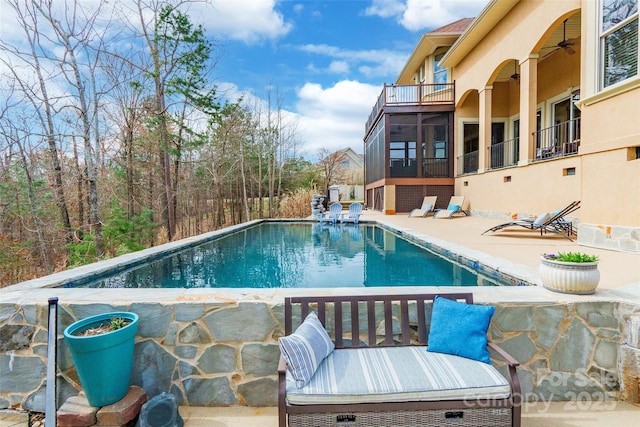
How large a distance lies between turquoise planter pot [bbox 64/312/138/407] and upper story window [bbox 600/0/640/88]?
687cm

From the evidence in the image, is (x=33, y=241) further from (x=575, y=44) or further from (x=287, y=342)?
(x=575, y=44)

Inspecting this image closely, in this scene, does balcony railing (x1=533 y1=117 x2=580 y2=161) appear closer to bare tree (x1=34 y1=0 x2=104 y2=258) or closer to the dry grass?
the dry grass

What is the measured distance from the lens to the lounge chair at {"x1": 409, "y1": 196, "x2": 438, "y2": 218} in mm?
12820

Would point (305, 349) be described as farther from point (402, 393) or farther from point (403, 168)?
point (403, 168)

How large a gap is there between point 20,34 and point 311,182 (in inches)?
632

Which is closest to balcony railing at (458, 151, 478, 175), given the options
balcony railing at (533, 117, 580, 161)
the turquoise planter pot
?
balcony railing at (533, 117, 580, 161)

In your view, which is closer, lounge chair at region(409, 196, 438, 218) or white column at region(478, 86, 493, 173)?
white column at region(478, 86, 493, 173)

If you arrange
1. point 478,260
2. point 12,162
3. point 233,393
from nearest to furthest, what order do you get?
point 233,393, point 478,260, point 12,162

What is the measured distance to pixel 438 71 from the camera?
15.2 metres

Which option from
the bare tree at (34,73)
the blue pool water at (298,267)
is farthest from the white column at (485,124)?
the bare tree at (34,73)

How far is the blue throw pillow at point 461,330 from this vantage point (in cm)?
203

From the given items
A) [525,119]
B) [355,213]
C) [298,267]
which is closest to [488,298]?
[298,267]

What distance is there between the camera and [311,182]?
22.5m

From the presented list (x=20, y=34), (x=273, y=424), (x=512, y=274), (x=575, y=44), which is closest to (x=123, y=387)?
(x=273, y=424)
